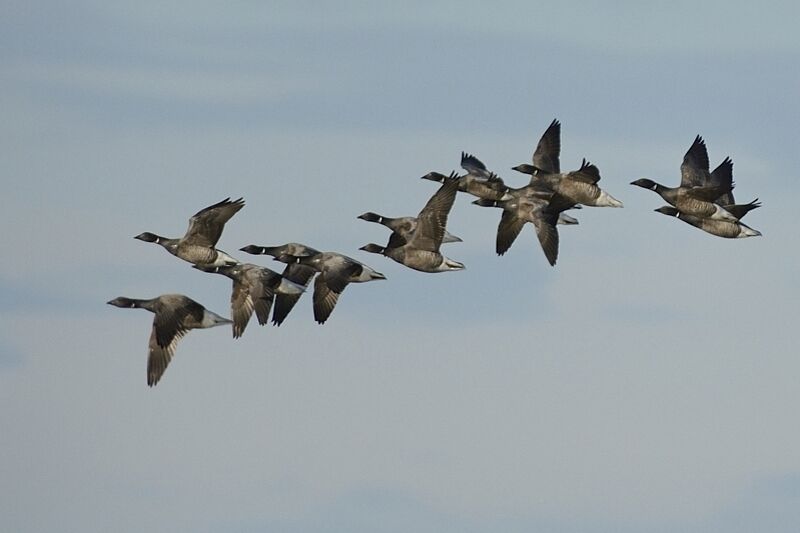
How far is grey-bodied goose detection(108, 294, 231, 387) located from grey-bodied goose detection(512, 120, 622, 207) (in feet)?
46.4

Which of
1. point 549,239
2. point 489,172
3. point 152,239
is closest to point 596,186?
point 549,239

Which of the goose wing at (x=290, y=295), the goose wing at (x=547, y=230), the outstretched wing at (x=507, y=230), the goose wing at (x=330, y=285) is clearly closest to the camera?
the goose wing at (x=330, y=285)

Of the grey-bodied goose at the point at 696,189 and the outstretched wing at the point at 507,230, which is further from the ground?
the grey-bodied goose at the point at 696,189

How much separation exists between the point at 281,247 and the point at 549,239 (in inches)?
400

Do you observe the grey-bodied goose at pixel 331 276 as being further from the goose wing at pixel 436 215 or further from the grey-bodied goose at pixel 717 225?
the grey-bodied goose at pixel 717 225

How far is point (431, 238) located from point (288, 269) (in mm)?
7334

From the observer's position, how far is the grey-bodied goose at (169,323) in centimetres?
8469

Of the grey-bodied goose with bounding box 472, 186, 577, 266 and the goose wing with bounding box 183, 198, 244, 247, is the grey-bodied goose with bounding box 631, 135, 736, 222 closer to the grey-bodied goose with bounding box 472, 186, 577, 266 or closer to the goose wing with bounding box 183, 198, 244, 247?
the grey-bodied goose with bounding box 472, 186, 577, 266

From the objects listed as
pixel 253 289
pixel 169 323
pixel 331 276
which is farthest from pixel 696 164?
pixel 169 323

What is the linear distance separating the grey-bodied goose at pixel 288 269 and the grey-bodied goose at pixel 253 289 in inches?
11.1

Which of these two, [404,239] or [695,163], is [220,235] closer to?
[404,239]

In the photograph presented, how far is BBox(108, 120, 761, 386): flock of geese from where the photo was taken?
283ft

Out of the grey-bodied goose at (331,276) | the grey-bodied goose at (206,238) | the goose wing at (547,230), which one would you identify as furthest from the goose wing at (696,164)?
the grey-bodied goose at (206,238)

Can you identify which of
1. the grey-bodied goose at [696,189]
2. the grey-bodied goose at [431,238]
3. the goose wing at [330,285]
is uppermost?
the grey-bodied goose at [696,189]
